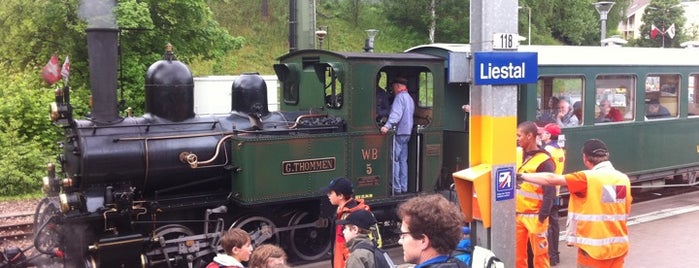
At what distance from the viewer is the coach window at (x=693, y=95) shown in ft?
39.3

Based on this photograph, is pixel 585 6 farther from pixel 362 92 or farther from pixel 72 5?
pixel 362 92

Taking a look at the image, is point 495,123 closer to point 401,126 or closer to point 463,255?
point 463,255

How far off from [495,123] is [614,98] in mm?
6976

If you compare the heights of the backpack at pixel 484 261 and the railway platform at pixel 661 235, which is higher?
the backpack at pixel 484 261

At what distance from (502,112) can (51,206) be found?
5.03 meters

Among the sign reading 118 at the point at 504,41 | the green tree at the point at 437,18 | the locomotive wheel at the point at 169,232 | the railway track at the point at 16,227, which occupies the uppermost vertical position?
the green tree at the point at 437,18

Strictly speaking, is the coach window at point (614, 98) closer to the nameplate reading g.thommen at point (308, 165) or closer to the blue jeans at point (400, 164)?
the blue jeans at point (400, 164)

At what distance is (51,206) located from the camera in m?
6.97

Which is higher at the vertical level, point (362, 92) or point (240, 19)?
point (240, 19)

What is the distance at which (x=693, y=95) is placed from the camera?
12.1 meters

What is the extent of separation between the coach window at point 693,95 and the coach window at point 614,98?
6.15 feet

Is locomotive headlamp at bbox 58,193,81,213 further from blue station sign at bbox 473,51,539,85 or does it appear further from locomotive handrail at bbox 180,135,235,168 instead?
blue station sign at bbox 473,51,539,85

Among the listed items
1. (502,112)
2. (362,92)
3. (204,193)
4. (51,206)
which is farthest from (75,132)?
(502,112)

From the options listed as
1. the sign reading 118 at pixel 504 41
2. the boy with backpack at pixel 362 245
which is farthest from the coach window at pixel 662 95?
the boy with backpack at pixel 362 245
